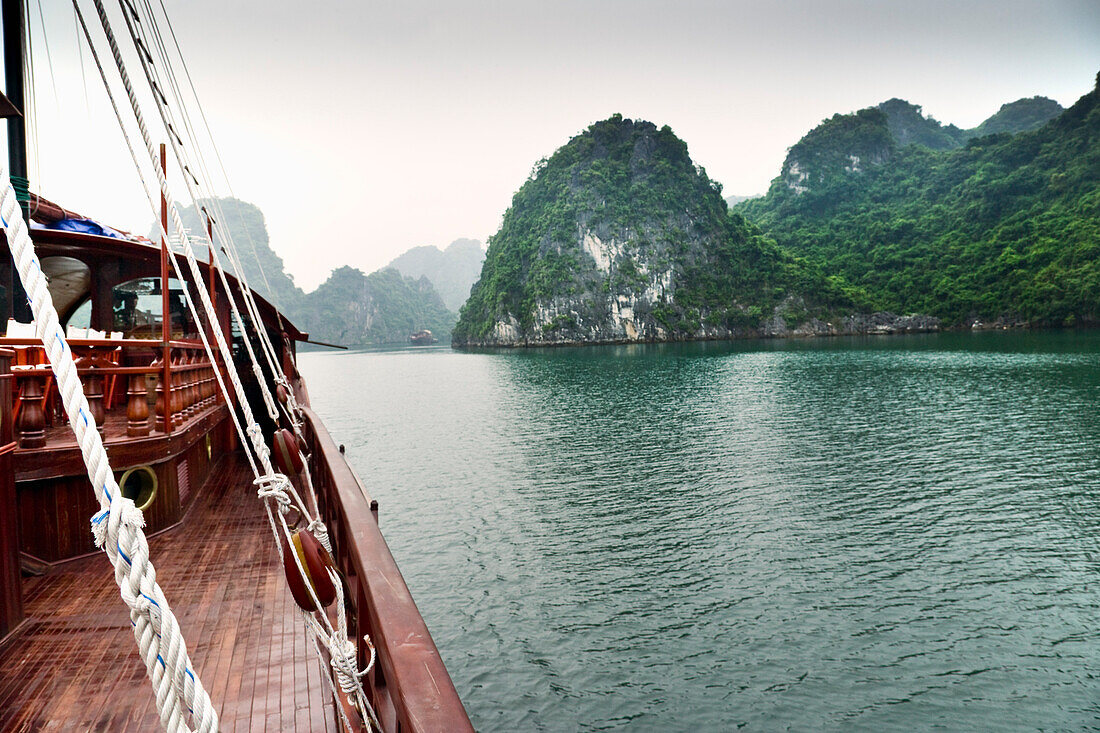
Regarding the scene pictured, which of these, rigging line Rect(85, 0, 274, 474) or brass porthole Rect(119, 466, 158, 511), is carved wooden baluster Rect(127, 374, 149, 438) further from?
rigging line Rect(85, 0, 274, 474)

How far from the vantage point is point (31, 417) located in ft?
12.2

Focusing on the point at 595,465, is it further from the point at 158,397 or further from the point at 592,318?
the point at 592,318

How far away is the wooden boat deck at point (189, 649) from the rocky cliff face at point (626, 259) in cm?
7788

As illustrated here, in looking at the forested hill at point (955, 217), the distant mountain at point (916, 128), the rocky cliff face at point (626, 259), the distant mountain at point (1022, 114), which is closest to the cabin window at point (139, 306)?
the forested hill at point (955, 217)

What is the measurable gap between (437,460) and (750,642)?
11174mm

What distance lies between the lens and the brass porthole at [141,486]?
14.3 ft

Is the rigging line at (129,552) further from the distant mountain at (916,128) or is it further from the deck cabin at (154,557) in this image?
the distant mountain at (916,128)

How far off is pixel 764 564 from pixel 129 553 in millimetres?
9284

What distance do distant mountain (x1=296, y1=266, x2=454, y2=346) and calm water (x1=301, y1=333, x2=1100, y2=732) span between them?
13238 cm

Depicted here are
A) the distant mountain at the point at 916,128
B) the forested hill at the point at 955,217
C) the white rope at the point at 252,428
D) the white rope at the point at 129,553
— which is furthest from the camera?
the distant mountain at the point at 916,128

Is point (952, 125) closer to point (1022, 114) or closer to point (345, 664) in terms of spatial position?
point (1022, 114)

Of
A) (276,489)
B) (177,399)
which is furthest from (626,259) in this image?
(276,489)

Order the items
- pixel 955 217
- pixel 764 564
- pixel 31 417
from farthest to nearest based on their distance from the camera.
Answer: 1. pixel 955 217
2. pixel 764 564
3. pixel 31 417

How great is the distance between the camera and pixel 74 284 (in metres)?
6.70
